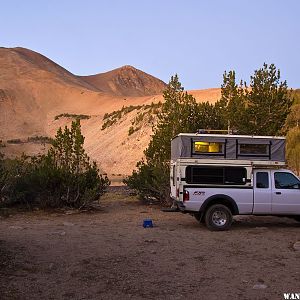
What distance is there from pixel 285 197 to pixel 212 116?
28.1 feet

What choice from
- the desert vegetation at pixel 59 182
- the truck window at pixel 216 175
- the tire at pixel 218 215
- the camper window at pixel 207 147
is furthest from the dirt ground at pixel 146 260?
the desert vegetation at pixel 59 182

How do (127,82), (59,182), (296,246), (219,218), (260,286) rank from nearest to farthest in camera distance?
(260,286)
(296,246)
(219,218)
(59,182)
(127,82)

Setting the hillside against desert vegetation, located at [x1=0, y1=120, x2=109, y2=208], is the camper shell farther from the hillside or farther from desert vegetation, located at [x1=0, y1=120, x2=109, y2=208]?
the hillside

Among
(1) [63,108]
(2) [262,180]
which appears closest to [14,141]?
(1) [63,108]

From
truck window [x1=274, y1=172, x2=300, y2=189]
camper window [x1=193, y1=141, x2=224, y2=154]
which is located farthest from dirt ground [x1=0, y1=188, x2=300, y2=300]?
camper window [x1=193, y1=141, x2=224, y2=154]

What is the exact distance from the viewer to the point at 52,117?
8431 cm

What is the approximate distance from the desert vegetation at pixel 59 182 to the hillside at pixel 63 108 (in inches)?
1110

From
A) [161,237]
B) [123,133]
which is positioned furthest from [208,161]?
[123,133]

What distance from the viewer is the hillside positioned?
53938mm

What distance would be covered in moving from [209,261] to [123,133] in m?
48.9

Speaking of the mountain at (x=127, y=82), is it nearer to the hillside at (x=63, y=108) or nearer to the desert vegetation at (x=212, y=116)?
the hillside at (x=63, y=108)

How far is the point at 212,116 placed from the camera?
2152cm

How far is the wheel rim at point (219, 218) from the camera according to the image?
44.3ft

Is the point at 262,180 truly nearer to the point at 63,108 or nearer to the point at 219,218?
the point at 219,218
